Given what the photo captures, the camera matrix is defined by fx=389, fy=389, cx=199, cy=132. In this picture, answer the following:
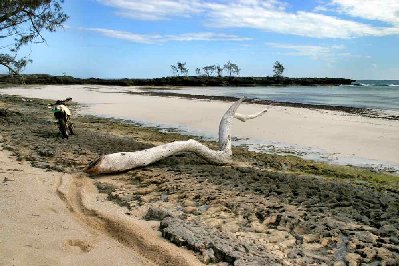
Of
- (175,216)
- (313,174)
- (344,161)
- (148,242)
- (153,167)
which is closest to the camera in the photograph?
(148,242)

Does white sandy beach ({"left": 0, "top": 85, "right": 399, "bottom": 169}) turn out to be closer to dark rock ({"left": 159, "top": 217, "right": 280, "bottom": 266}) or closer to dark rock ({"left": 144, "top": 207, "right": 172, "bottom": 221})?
dark rock ({"left": 144, "top": 207, "right": 172, "bottom": 221})

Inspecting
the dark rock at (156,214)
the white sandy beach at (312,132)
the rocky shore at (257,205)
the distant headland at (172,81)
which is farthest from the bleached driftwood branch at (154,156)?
the distant headland at (172,81)

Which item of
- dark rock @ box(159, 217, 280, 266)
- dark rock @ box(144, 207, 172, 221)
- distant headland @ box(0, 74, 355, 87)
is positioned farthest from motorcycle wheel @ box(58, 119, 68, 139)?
distant headland @ box(0, 74, 355, 87)

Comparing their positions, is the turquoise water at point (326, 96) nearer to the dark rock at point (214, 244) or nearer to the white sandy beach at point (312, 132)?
the white sandy beach at point (312, 132)

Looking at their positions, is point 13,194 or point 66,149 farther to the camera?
point 66,149

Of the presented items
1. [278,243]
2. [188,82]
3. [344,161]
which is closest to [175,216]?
[278,243]

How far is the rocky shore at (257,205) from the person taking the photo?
4695mm

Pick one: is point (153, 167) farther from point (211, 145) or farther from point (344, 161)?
point (344, 161)

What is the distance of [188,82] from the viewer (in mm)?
93875

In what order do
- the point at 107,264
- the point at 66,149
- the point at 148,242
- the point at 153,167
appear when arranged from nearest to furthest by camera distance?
1. the point at 107,264
2. the point at 148,242
3. the point at 153,167
4. the point at 66,149

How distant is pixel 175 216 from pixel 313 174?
191 inches

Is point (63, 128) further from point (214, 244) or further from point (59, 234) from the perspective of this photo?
point (214, 244)

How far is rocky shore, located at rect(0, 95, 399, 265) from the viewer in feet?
15.4

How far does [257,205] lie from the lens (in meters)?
6.23
